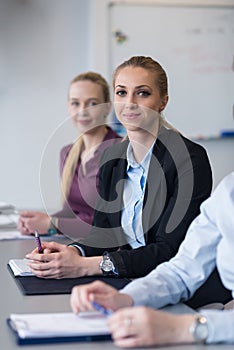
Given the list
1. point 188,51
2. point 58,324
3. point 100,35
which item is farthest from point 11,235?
point 188,51

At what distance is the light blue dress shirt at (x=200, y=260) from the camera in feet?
4.63

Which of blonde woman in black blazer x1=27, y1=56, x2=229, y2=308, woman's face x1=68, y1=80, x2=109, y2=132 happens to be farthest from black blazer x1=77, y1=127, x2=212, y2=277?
woman's face x1=68, y1=80, x2=109, y2=132

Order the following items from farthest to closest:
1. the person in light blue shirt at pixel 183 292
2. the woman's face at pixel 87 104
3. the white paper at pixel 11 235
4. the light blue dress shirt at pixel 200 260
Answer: the woman's face at pixel 87 104, the white paper at pixel 11 235, the light blue dress shirt at pixel 200 260, the person in light blue shirt at pixel 183 292

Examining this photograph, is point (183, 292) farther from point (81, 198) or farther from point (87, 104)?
point (87, 104)

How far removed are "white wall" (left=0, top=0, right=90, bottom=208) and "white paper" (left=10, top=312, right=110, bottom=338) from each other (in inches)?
120

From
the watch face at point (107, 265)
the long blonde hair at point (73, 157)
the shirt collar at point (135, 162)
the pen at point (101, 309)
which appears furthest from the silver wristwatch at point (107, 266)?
the long blonde hair at point (73, 157)

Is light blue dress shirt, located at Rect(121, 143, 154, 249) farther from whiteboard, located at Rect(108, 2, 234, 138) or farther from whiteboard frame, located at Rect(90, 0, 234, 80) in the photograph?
whiteboard, located at Rect(108, 2, 234, 138)

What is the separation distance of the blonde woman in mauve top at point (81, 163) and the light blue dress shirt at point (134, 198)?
1.47ft

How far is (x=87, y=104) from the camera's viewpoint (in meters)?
2.90

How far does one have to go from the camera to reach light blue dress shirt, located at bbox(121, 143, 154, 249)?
200cm

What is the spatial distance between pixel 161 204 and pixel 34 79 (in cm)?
257

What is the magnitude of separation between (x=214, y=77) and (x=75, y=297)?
3435 mm

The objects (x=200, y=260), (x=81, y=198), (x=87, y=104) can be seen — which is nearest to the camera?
(x=200, y=260)

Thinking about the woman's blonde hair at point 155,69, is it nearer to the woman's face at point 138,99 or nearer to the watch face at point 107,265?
the woman's face at point 138,99
